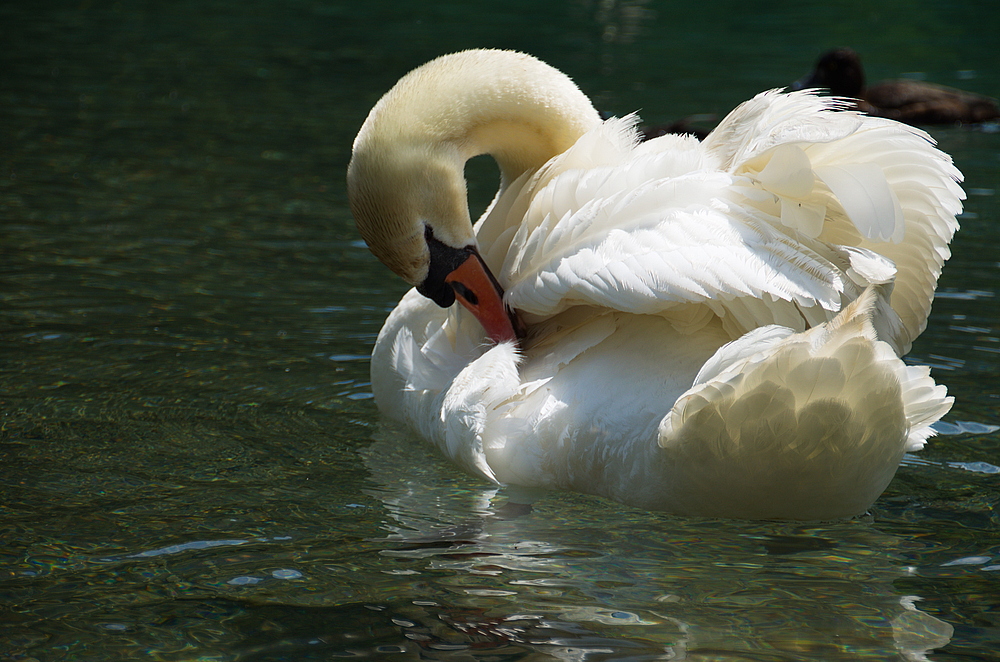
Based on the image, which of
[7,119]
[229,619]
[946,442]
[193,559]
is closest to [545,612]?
[229,619]

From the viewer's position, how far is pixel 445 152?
12.9 ft

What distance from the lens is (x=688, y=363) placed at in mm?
3250

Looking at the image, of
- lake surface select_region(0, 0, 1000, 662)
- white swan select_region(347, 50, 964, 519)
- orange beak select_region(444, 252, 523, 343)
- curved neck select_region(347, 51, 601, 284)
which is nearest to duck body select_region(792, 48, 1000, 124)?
lake surface select_region(0, 0, 1000, 662)

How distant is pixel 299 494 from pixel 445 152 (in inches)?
47.0

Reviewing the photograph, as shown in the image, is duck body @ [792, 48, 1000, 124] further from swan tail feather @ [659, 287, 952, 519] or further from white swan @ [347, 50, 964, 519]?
swan tail feather @ [659, 287, 952, 519]

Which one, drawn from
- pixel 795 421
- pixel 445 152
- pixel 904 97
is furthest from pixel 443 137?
pixel 904 97

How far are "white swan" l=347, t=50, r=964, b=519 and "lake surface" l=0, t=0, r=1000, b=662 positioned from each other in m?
0.22

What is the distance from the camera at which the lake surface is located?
9.31 ft

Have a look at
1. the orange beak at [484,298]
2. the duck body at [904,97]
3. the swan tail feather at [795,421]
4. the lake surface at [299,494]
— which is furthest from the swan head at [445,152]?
the duck body at [904,97]

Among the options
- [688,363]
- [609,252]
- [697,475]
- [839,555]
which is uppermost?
[609,252]

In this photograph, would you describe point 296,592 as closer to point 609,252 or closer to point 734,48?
point 609,252

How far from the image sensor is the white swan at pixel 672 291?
292 centimetres

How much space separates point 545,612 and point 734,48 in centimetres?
1423

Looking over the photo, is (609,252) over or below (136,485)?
over
